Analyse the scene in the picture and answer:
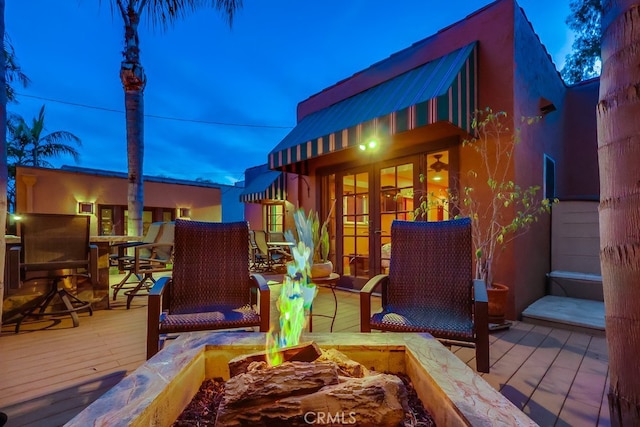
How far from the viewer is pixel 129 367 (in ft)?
7.00

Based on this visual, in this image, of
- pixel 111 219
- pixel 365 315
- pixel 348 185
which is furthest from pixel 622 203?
pixel 111 219

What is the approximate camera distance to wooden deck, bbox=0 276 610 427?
1.62m

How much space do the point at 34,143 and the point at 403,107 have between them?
568 inches

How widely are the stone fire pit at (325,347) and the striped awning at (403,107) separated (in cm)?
256

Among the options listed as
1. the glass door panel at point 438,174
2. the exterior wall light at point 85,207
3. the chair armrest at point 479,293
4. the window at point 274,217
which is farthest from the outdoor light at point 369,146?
the exterior wall light at point 85,207

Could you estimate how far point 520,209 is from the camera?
11.2 ft

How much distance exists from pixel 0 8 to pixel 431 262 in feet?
8.58

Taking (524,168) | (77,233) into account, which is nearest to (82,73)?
(77,233)

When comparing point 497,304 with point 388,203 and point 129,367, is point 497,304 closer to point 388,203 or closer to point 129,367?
point 388,203

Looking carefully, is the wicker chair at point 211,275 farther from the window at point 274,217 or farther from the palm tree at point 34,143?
the palm tree at point 34,143

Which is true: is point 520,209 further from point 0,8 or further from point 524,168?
point 0,8

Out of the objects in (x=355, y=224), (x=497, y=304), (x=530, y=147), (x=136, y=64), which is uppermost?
(x=136, y=64)

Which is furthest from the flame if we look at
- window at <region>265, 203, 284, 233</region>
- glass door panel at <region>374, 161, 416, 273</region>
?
window at <region>265, 203, 284, 233</region>

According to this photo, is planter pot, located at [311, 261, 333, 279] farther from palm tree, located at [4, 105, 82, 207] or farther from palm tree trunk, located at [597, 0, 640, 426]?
palm tree, located at [4, 105, 82, 207]
